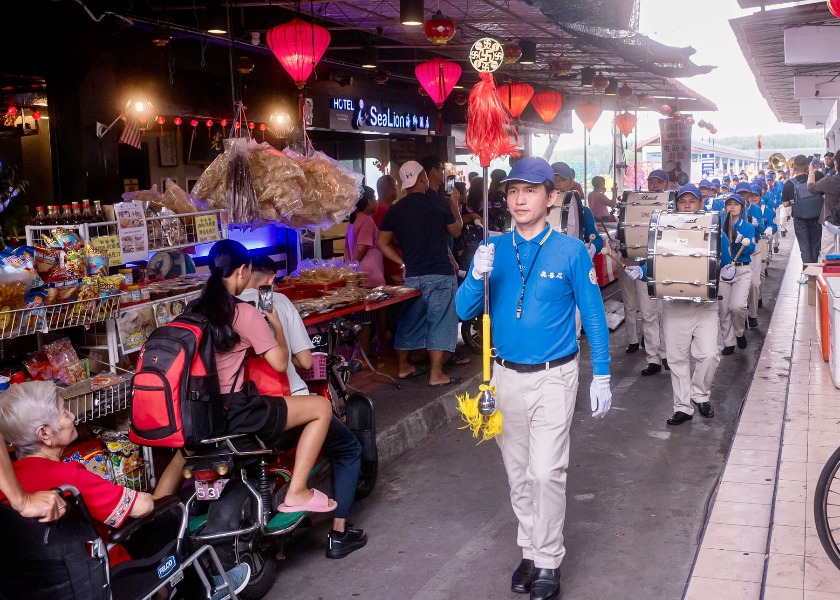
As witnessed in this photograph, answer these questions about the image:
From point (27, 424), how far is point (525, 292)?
2.49 metres

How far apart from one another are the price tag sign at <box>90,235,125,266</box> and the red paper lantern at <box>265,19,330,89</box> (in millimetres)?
3823

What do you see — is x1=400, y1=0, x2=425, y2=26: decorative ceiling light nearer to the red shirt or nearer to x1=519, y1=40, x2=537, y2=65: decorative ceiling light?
x1=519, y1=40, x2=537, y2=65: decorative ceiling light

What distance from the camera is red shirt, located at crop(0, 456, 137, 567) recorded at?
3.54m

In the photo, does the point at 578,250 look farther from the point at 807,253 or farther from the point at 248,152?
the point at 807,253

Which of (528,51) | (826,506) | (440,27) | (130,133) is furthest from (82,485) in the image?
(528,51)

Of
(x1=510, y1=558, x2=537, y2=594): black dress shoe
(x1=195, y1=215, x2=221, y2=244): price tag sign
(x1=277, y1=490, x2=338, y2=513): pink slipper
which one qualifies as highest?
(x1=195, y1=215, x2=221, y2=244): price tag sign

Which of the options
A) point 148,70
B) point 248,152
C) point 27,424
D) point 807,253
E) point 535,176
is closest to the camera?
point 27,424

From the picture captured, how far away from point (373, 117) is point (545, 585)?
497 inches

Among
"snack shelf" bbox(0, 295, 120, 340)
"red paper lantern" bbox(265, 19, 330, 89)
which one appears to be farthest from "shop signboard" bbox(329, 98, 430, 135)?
"snack shelf" bbox(0, 295, 120, 340)

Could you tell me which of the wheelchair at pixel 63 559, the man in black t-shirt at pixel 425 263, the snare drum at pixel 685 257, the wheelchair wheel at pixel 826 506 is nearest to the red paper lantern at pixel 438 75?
the man in black t-shirt at pixel 425 263

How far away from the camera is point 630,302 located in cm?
1079

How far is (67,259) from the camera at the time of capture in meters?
5.18

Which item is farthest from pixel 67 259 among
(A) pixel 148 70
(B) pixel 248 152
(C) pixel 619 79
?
(C) pixel 619 79

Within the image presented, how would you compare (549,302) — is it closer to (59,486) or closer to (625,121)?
(59,486)
